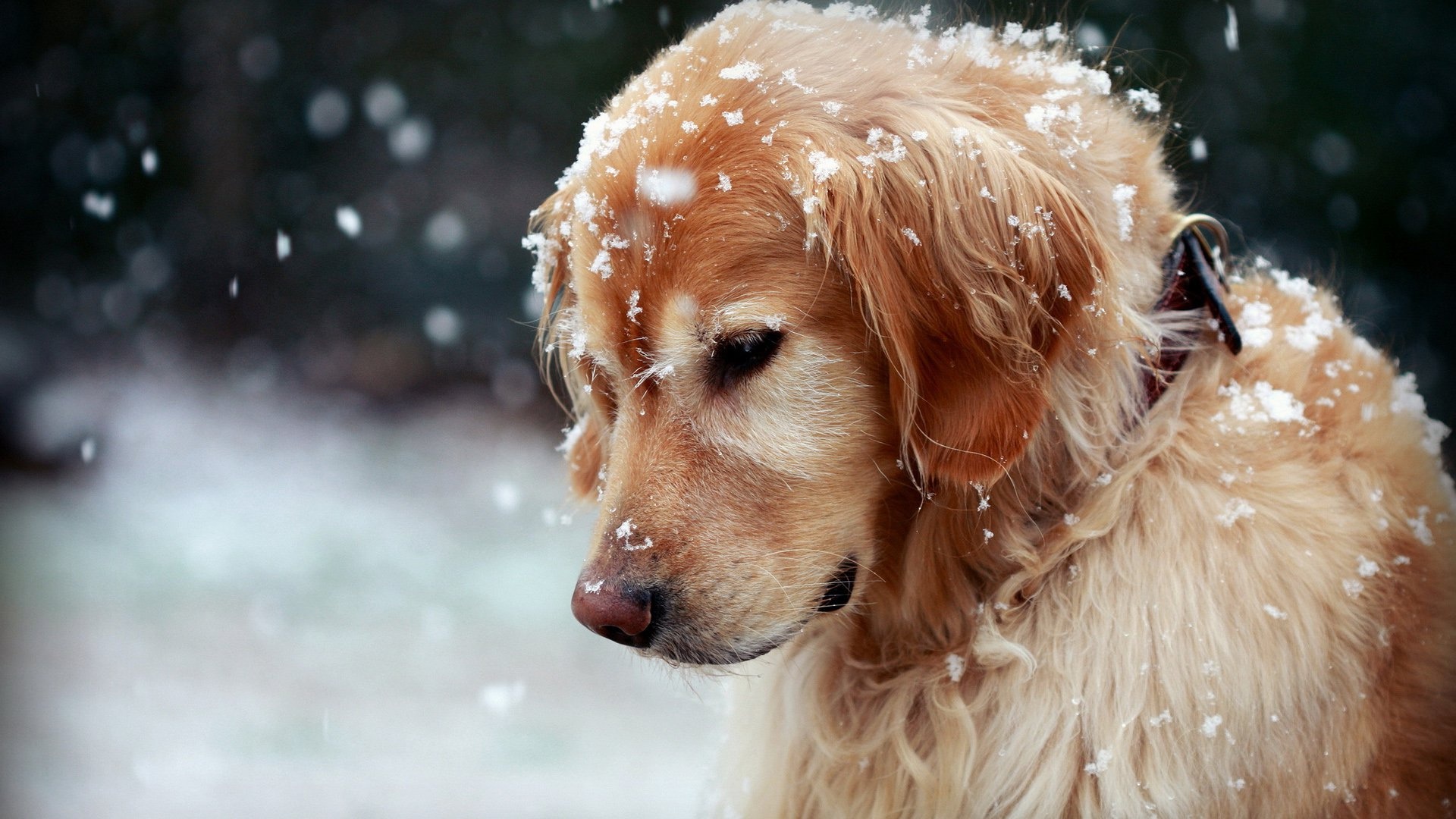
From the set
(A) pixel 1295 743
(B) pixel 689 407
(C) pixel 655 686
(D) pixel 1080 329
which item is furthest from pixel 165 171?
(A) pixel 1295 743

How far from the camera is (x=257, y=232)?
557cm

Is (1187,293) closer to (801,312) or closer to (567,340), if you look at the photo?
(801,312)

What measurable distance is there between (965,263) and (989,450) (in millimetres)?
281

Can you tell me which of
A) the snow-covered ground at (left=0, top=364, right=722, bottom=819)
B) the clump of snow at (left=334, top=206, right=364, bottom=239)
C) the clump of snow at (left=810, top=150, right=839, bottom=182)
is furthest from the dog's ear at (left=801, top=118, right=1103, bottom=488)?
the clump of snow at (left=334, top=206, right=364, bottom=239)

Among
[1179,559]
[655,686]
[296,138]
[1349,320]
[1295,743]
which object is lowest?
[655,686]

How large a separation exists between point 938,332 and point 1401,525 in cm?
86

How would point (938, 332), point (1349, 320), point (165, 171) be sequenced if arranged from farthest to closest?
1. point (165, 171)
2. point (1349, 320)
3. point (938, 332)

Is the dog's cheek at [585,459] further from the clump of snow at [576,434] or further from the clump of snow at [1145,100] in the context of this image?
the clump of snow at [1145,100]

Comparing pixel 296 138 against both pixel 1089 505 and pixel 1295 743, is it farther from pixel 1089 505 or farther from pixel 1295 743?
pixel 1295 743

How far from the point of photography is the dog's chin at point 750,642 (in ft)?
4.75

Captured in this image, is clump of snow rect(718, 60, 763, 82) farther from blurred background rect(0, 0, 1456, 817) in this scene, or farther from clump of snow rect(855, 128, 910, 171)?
blurred background rect(0, 0, 1456, 817)

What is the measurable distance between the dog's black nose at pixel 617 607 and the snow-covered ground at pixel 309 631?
22.7 inches

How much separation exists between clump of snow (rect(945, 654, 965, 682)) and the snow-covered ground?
535 millimetres

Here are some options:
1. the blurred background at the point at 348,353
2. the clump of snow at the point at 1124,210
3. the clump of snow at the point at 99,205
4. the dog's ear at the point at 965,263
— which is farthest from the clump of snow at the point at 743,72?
the clump of snow at the point at 99,205
